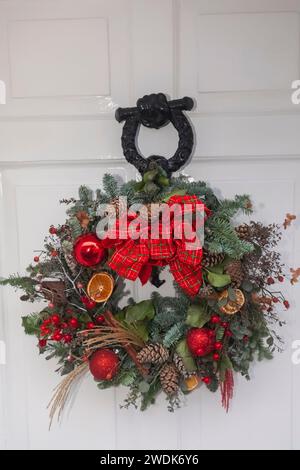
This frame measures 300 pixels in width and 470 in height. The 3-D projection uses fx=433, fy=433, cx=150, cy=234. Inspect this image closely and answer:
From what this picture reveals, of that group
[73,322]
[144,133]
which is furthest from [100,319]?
[144,133]

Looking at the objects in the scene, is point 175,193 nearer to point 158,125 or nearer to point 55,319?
point 158,125

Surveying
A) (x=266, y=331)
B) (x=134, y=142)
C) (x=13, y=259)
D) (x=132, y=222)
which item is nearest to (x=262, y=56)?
(x=134, y=142)

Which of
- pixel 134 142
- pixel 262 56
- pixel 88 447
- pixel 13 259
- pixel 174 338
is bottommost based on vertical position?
pixel 88 447

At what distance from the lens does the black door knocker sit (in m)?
0.89

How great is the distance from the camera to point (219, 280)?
31.1 inches

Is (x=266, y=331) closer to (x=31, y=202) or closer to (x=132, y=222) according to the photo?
(x=132, y=222)

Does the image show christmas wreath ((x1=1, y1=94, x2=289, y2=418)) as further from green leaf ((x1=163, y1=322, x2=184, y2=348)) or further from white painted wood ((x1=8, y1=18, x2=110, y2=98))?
white painted wood ((x1=8, y1=18, x2=110, y2=98))

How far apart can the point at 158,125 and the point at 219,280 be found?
0.35 metres

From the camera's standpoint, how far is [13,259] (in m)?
0.97

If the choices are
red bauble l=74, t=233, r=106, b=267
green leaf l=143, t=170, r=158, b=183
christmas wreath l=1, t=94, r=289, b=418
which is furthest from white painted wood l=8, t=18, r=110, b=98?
red bauble l=74, t=233, r=106, b=267

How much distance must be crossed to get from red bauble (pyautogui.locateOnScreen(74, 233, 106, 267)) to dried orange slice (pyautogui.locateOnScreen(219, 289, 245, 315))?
0.24 metres

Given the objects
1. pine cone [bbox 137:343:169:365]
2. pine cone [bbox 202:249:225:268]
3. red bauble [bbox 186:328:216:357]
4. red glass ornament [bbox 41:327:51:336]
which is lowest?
pine cone [bbox 137:343:169:365]

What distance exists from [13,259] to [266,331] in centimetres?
57

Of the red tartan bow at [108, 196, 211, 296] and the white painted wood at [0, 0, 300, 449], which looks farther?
the white painted wood at [0, 0, 300, 449]
